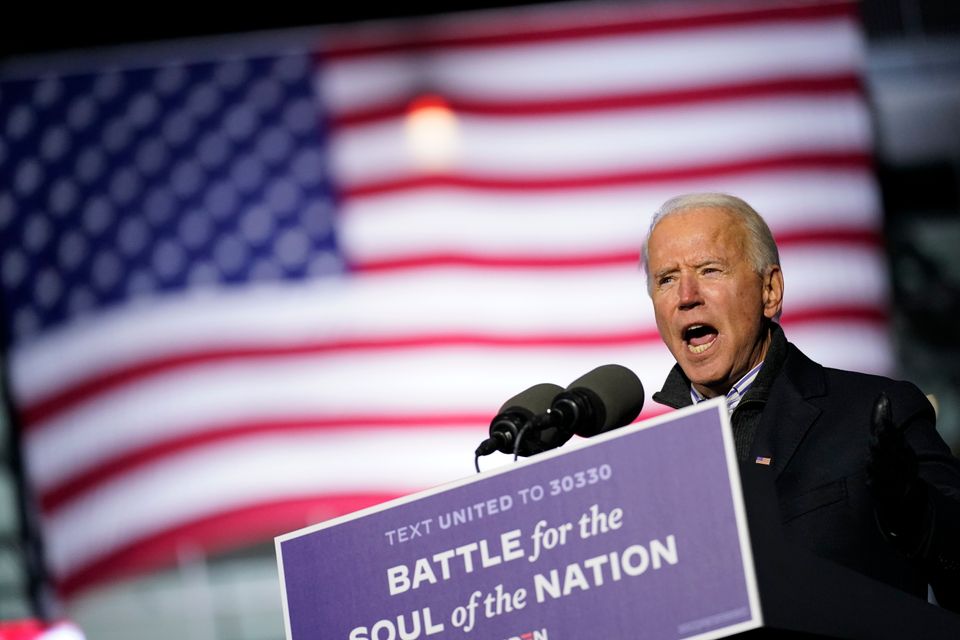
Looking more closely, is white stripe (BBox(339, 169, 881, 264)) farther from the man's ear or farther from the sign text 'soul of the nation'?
the sign text 'soul of the nation'

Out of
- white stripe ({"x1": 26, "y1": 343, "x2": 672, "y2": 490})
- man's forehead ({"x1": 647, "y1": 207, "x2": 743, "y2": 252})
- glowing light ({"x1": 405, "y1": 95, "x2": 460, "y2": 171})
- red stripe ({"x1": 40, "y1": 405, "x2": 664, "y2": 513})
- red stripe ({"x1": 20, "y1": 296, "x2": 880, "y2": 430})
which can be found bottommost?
man's forehead ({"x1": 647, "y1": 207, "x2": 743, "y2": 252})

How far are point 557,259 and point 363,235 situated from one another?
1.03 m

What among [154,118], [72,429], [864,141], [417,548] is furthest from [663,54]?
[417,548]

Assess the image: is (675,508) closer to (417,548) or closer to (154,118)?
(417,548)

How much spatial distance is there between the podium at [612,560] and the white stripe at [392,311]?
5.49 m

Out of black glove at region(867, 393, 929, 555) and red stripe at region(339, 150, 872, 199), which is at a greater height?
red stripe at region(339, 150, 872, 199)

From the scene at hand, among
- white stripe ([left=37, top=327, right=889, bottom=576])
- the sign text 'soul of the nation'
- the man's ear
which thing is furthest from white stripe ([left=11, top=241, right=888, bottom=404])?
the sign text 'soul of the nation'

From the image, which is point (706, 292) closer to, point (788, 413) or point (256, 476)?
point (788, 413)

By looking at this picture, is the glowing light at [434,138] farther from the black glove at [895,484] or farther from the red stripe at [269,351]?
the black glove at [895,484]

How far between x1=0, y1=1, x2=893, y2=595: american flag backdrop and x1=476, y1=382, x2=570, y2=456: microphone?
494 centimetres

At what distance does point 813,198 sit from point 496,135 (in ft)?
5.54

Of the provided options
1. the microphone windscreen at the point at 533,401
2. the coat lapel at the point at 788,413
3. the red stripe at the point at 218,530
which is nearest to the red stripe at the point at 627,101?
the red stripe at the point at 218,530

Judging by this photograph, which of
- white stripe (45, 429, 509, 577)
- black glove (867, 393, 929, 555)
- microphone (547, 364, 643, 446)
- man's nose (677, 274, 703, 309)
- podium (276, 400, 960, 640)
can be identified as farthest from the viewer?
white stripe (45, 429, 509, 577)

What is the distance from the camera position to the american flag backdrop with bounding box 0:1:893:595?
281 inches
